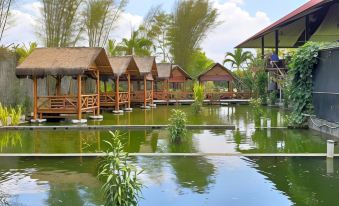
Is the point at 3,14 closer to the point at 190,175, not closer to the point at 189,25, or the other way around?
the point at 190,175

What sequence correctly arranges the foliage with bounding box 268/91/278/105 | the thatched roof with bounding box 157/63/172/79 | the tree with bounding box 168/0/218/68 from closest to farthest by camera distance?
the foliage with bounding box 268/91/278/105 < the thatched roof with bounding box 157/63/172/79 < the tree with bounding box 168/0/218/68

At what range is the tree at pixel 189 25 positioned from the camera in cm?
3684

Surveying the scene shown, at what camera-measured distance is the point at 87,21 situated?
26000 mm

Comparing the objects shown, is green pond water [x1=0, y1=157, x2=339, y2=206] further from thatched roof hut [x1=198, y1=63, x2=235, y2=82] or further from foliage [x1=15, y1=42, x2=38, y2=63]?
thatched roof hut [x1=198, y1=63, x2=235, y2=82]

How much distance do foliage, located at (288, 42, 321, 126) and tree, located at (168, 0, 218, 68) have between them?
22348 millimetres

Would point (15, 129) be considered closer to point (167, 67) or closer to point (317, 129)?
point (317, 129)

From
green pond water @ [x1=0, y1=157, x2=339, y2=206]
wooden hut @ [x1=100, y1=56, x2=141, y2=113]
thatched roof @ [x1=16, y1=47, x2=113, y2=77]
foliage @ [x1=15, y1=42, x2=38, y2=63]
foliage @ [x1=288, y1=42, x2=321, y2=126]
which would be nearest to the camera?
green pond water @ [x1=0, y1=157, x2=339, y2=206]

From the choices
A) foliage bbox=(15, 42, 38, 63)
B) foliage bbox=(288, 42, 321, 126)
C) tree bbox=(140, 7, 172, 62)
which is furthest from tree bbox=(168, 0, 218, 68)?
foliage bbox=(288, 42, 321, 126)

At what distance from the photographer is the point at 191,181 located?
7.20m

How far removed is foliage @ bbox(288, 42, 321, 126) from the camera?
14.5m

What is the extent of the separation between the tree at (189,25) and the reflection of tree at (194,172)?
28.7m

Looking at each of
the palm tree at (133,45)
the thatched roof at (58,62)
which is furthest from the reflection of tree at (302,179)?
the palm tree at (133,45)

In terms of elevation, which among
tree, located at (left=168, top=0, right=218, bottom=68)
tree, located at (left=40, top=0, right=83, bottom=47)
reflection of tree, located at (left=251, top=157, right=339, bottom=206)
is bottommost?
reflection of tree, located at (left=251, top=157, right=339, bottom=206)

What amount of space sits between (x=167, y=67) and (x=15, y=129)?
20168 millimetres
